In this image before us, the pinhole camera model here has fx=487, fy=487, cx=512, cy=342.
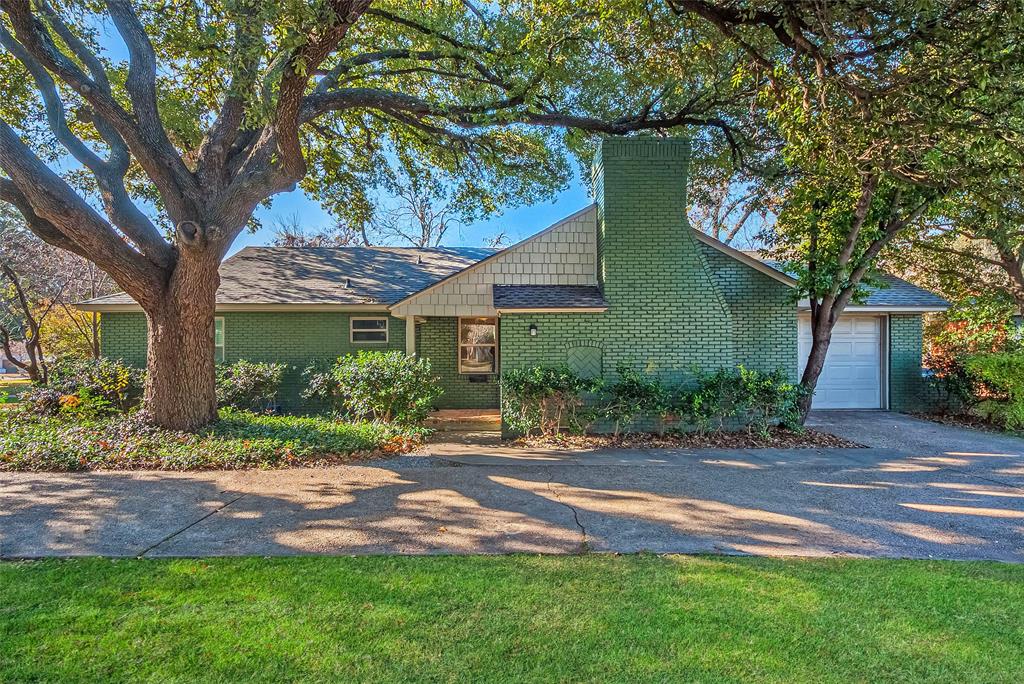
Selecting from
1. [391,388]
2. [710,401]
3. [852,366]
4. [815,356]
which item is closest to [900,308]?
[852,366]

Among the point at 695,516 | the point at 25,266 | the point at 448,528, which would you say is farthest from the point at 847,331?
the point at 25,266

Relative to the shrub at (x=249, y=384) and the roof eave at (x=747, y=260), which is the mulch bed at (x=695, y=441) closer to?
the roof eave at (x=747, y=260)

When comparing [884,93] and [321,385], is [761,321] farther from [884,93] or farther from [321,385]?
[321,385]

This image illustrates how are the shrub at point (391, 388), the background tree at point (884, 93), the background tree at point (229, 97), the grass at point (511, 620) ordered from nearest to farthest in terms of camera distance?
the grass at point (511, 620) → the background tree at point (884, 93) → the background tree at point (229, 97) → the shrub at point (391, 388)

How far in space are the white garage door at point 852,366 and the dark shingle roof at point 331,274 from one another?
10.4 m

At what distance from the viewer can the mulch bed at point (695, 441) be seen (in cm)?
866

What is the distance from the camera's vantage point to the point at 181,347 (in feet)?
27.7

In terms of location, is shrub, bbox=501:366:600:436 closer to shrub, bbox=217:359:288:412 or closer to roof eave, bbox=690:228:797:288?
roof eave, bbox=690:228:797:288

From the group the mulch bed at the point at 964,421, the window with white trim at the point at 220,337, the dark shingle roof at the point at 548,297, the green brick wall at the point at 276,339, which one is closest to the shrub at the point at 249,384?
the green brick wall at the point at 276,339

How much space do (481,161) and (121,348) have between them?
33.9 ft

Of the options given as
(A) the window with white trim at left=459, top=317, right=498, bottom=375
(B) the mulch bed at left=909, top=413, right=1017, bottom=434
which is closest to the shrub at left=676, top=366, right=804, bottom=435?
(B) the mulch bed at left=909, top=413, right=1017, bottom=434

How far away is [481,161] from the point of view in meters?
12.7

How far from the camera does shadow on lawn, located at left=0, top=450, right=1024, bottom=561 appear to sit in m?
4.32

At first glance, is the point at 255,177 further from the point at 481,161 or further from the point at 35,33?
the point at 481,161
